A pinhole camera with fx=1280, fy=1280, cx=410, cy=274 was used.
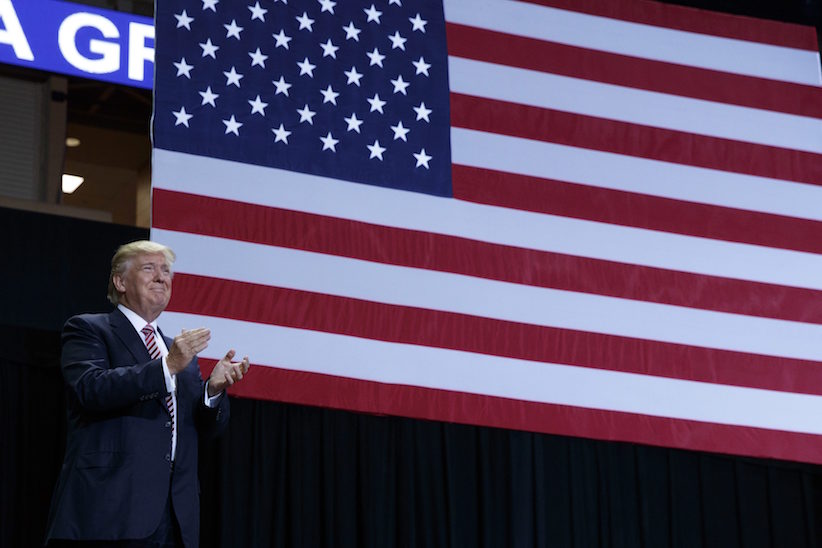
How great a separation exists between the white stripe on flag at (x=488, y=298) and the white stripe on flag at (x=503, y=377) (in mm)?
184

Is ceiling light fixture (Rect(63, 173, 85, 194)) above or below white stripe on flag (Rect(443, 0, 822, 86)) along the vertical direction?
below

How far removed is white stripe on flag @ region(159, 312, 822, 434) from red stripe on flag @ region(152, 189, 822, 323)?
0.35 m

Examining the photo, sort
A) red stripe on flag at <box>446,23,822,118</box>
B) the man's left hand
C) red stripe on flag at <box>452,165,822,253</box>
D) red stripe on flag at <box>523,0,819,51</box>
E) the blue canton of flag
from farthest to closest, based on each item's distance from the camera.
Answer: red stripe on flag at <box>523,0,819,51</box>
red stripe on flag at <box>446,23,822,118</box>
red stripe on flag at <box>452,165,822,253</box>
the blue canton of flag
the man's left hand

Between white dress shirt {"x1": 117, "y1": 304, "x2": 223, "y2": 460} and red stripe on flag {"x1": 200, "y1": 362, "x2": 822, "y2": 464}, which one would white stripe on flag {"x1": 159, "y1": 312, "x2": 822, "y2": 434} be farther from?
white dress shirt {"x1": 117, "y1": 304, "x2": 223, "y2": 460}

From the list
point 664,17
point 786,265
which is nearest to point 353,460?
point 786,265

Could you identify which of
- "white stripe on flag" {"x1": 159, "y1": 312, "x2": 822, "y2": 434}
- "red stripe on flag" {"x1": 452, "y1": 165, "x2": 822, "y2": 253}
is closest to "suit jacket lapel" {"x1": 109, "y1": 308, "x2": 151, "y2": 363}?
"white stripe on flag" {"x1": 159, "y1": 312, "x2": 822, "y2": 434}

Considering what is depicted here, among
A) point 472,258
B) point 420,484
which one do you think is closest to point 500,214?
point 472,258

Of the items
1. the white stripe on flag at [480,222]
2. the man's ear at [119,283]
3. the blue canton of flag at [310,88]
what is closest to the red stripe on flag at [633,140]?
the blue canton of flag at [310,88]

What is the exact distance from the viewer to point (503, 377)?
5.04m

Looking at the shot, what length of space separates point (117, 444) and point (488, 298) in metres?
2.09

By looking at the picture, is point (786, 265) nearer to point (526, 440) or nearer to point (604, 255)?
point (604, 255)

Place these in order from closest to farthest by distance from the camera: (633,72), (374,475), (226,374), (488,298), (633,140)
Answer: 1. (226,374)
2. (374,475)
3. (488,298)
4. (633,140)
5. (633,72)

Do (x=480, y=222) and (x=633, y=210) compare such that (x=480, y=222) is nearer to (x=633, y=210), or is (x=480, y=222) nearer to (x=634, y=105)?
(x=633, y=210)

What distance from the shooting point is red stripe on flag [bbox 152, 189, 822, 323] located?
15.8ft
